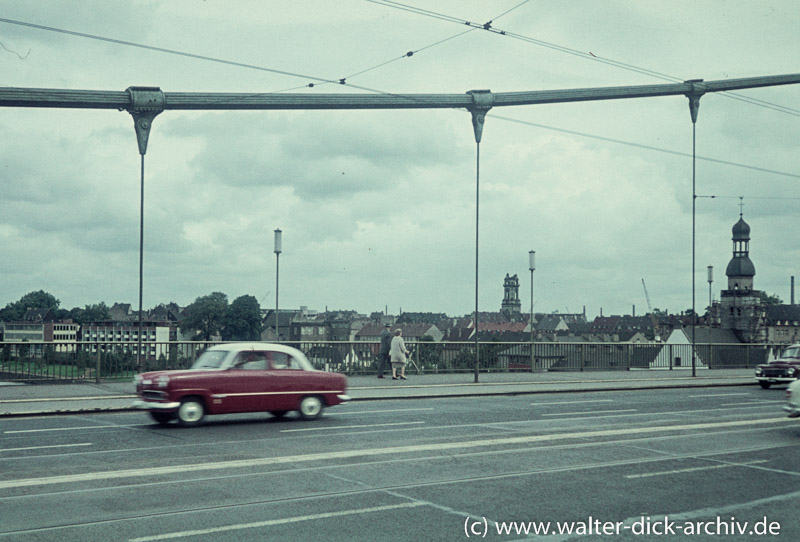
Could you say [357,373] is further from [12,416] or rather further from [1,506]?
[1,506]

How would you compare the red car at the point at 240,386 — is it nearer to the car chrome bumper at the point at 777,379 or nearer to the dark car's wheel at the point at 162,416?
the dark car's wheel at the point at 162,416

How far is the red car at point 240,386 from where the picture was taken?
613 inches

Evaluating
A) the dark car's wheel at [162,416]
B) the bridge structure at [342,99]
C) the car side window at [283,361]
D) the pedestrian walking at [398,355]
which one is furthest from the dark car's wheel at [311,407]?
the pedestrian walking at [398,355]

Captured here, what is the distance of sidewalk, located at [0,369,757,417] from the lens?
1909 centimetres

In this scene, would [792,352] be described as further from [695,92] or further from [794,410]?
[794,410]

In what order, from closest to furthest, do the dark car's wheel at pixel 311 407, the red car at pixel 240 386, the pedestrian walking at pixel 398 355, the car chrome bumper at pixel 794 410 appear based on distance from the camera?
the car chrome bumper at pixel 794 410 → the red car at pixel 240 386 → the dark car's wheel at pixel 311 407 → the pedestrian walking at pixel 398 355

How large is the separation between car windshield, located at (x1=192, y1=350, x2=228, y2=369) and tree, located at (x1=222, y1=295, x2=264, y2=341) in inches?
1457

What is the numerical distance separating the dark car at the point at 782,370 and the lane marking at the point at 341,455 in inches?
516

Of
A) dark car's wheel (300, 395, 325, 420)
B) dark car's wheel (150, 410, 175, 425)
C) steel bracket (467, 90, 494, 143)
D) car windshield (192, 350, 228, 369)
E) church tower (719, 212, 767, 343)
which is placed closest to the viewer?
dark car's wheel (150, 410, 175, 425)

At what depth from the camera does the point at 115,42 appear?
2573 centimetres

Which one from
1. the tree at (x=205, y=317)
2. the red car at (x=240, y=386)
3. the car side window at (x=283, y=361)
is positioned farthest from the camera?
the tree at (x=205, y=317)

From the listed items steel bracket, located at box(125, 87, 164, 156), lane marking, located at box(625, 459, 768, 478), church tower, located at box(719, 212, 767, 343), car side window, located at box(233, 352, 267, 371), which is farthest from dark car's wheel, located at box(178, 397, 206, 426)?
church tower, located at box(719, 212, 767, 343)

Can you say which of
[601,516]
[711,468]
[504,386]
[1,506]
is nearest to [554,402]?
[504,386]

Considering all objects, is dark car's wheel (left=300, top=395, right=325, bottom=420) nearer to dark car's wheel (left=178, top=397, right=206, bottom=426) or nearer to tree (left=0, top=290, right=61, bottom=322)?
dark car's wheel (left=178, top=397, right=206, bottom=426)
